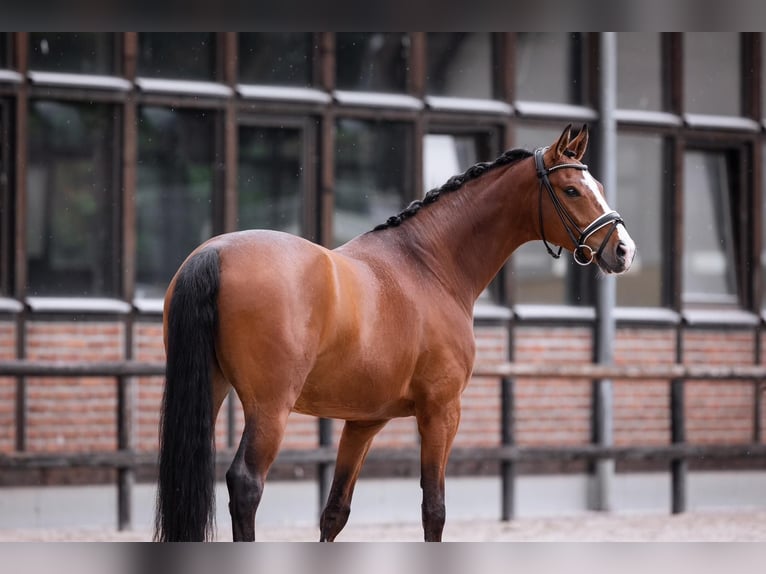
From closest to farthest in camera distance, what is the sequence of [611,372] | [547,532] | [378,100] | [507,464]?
[547,532], [611,372], [507,464], [378,100]

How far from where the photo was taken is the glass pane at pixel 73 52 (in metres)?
8.34

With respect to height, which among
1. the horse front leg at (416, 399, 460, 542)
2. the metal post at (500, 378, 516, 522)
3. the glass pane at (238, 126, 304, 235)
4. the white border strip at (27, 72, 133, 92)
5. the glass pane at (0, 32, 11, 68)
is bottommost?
the metal post at (500, 378, 516, 522)

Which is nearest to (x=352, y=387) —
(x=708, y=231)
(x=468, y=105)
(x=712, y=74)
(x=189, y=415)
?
(x=189, y=415)

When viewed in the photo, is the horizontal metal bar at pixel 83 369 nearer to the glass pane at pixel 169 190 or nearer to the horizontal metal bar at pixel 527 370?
the horizontal metal bar at pixel 527 370

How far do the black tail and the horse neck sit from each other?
1078mm

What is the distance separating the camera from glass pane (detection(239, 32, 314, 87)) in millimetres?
8914

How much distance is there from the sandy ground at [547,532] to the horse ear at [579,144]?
3362 mm

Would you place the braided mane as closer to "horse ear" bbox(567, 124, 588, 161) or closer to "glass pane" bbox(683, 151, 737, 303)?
"horse ear" bbox(567, 124, 588, 161)

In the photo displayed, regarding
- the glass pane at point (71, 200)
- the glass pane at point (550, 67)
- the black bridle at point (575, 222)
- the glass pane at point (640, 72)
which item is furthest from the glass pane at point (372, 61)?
the black bridle at point (575, 222)

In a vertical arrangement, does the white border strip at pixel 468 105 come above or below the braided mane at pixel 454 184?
above

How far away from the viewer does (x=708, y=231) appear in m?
10.6

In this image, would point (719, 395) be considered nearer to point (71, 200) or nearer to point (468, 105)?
point (468, 105)

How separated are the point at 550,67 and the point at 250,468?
686cm

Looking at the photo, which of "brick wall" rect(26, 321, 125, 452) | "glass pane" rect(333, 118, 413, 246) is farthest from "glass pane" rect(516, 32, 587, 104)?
"brick wall" rect(26, 321, 125, 452)
